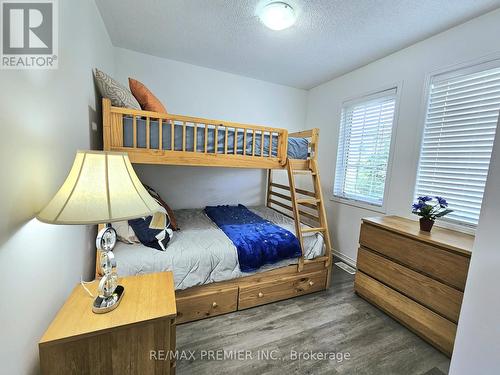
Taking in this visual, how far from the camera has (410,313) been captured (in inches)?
68.9

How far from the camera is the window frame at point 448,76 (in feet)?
5.69

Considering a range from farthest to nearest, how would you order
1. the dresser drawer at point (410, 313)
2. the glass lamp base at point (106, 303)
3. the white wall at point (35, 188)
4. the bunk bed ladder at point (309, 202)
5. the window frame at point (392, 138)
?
the window frame at point (392, 138)
the bunk bed ladder at point (309, 202)
the dresser drawer at point (410, 313)
the glass lamp base at point (106, 303)
the white wall at point (35, 188)

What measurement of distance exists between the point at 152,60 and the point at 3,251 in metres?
2.74

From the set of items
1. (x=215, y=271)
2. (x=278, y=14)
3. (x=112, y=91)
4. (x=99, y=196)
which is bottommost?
(x=215, y=271)

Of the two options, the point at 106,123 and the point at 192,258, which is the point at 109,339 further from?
the point at 106,123

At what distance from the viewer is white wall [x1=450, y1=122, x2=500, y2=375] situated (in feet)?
2.40

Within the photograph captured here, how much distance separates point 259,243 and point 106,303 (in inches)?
47.5

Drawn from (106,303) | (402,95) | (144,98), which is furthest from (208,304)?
(402,95)

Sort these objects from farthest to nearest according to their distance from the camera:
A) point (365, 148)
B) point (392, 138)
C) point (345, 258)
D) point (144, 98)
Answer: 1. point (345, 258)
2. point (365, 148)
3. point (392, 138)
4. point (144, 98)

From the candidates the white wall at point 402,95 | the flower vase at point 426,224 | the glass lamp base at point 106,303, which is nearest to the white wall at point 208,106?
the white wall at point 402,95

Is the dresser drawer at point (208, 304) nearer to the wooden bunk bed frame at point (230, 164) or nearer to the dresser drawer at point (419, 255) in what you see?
the wooden bunk bed frame at point (230, 164)

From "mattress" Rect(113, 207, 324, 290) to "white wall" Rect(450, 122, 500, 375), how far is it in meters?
1.33

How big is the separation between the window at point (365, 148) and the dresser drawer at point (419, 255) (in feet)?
2.26

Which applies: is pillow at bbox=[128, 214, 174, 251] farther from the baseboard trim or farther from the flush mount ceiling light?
the baseboard trim
